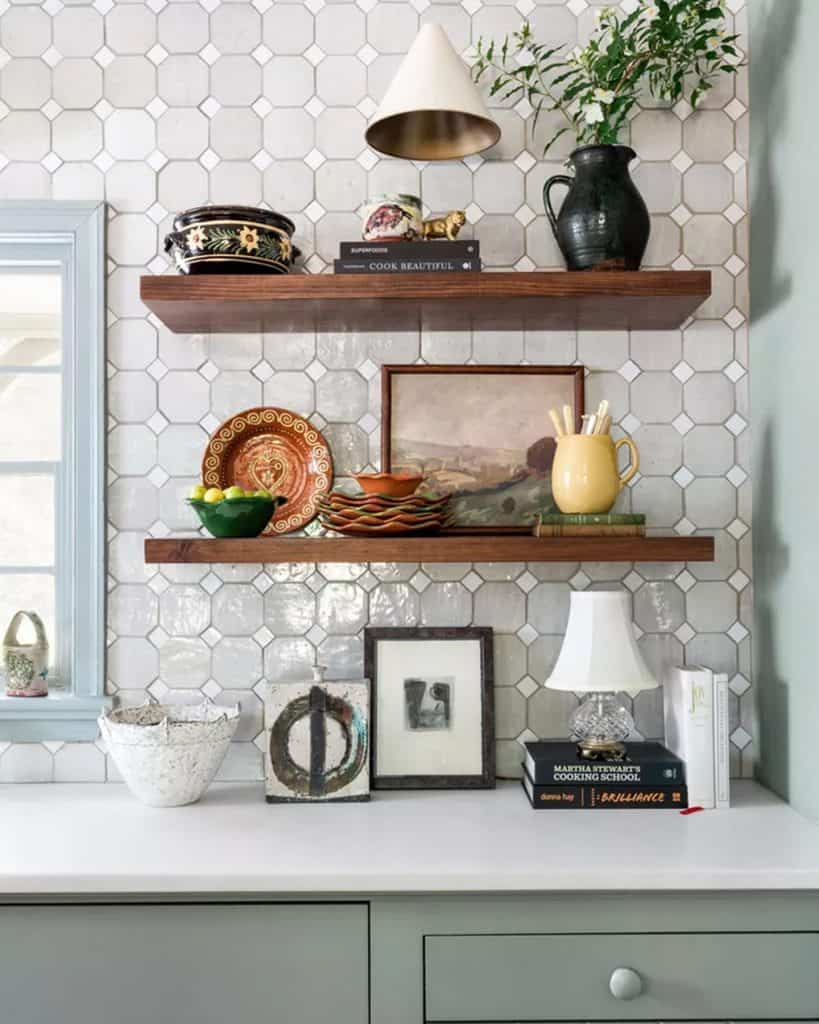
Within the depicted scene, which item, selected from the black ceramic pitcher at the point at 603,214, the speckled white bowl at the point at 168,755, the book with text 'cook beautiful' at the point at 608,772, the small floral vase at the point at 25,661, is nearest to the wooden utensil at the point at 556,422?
the black ceramic pitcher at the point at 603,214

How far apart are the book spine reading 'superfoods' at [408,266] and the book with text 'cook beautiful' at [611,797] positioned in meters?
1.03

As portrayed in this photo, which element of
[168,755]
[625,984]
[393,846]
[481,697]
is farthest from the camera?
[481,697]

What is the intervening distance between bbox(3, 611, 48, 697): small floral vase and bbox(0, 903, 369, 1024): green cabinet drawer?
0.66 meters

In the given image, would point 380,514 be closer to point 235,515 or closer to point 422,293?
point 235,515

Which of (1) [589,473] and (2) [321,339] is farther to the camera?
(2) [321,339]

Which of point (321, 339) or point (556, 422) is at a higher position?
point (321, 339)

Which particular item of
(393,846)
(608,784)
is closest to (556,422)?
(608,784)

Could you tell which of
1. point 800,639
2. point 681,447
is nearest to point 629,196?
point 681,447

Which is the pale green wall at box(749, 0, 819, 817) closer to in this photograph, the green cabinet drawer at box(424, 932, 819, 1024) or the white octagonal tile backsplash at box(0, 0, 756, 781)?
the white octagonal tile backsplash at box(0, 0, 756, 781)

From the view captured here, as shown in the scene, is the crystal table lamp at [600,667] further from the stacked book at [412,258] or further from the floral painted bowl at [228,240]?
the floral painted bowl at [228,240]

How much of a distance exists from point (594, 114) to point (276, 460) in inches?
38.6

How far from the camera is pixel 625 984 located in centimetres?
147

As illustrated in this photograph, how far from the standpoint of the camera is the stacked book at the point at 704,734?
183 centimetres

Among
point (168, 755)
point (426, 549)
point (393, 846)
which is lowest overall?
point (393, 846)
